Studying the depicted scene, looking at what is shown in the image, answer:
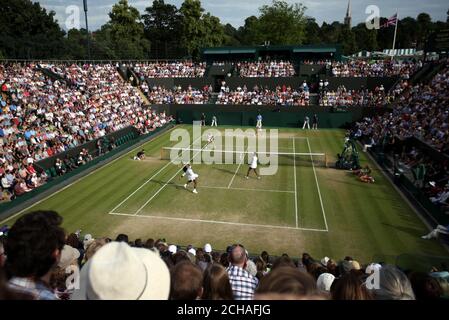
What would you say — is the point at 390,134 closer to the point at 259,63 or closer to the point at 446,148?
the point at 446,148

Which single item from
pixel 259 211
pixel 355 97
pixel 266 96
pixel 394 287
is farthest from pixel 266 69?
pixel 394 287

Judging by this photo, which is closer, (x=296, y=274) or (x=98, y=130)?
(x=296, y=274)

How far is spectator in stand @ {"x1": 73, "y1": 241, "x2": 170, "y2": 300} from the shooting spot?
2.28 metres

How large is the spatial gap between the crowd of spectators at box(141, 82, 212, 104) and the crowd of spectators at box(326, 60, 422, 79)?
51.2 feet

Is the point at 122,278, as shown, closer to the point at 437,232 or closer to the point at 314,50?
the point at 437,232

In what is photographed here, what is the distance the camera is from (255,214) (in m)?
16.2

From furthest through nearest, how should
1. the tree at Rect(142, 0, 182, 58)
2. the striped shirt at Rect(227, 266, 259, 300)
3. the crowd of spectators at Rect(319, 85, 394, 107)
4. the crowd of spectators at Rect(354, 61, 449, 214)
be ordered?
the tree at Rect(142, 0, 182, 58)
the crowd of spectators at Rect(319, 85, 394, 107)
the crowd of spectators at Rect(354, 61, 449, 214)
the striped shirt at Rect(227, 266, 259, 300)

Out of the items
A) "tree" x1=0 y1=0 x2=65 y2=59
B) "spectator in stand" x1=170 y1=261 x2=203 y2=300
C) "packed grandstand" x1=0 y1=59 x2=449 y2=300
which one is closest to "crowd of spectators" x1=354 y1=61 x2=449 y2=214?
"packed grandstand" x1=0 y1=59 x2=449 y2=300

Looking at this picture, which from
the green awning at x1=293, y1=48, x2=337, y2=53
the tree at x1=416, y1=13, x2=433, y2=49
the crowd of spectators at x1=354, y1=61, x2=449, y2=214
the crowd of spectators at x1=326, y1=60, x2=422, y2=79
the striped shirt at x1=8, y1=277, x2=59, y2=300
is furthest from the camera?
the tree at x1=416, y1=13, x2=433, y2=49

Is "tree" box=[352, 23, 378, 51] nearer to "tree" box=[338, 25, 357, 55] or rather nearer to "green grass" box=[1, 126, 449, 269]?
"tree" box=[338, 25, 357, 55]

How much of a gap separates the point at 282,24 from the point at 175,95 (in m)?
51.5

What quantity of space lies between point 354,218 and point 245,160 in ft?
34.9
